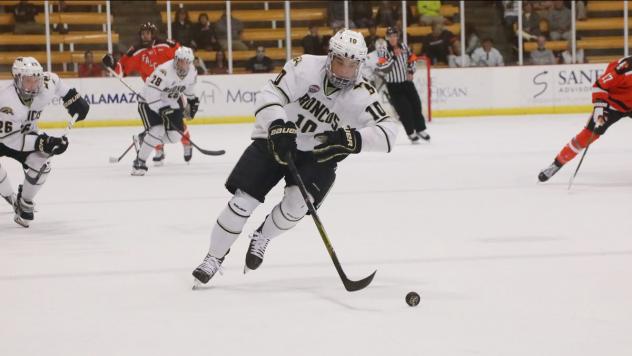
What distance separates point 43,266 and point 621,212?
309cm

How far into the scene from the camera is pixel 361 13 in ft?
46.7

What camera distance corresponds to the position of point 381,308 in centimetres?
353

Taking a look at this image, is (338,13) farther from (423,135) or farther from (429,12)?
(423,135)

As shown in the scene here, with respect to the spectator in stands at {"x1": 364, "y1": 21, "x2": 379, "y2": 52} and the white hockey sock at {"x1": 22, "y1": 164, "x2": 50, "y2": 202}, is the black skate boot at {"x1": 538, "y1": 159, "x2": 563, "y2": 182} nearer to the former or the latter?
the white hockey sock at {"x1": 22, "y1": 164, "x2": 50, "y2": 202}

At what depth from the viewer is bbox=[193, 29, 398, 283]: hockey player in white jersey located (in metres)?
3.69

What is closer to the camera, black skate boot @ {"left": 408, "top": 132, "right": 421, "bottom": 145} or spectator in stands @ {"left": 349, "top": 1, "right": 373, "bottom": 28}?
black skate boot @ {"left": 408, "top": 132, "right": 421, "bottom": 145}

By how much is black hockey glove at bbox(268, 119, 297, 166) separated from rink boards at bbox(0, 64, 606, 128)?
956 cm

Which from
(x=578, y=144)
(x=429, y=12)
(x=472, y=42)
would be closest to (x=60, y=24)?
(x=429, y=12)

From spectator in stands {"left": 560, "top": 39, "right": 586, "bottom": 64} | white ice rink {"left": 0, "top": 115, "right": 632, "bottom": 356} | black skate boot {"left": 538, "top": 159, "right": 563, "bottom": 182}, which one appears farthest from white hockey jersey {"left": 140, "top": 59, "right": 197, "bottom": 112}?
spectator in stands {"left": 560, "top": 39, "right": 586, "bottom": 64}

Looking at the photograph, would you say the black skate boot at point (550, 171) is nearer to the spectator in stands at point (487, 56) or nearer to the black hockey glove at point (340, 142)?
the black hockey glove at point (340, 142)

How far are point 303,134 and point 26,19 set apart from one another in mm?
10868

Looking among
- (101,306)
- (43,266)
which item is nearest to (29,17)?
(43,266)

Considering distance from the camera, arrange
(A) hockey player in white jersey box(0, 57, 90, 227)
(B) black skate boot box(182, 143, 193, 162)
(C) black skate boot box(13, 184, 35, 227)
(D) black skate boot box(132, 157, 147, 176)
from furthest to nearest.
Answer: (B) black skate boot box(182, 143, 193, 162) < (D) black skate boot box(132, 157, 147, 176) < (C) black skate boot box(13, 184, 35, 227) < (A) hockey player in white jersey box(0, 57, 90, 227)

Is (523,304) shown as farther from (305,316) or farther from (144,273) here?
(144,273)
